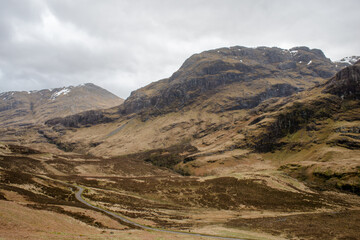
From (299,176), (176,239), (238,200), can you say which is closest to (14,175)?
(176,239)

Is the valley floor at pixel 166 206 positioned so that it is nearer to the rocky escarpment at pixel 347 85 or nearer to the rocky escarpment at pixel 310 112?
the rocky escarpment at pixel 310 112

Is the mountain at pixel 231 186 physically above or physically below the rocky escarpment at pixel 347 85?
below

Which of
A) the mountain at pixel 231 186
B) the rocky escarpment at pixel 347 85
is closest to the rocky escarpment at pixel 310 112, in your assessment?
the rocky escarpment at pixel 347 85

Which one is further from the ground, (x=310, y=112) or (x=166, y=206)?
(x=310, y=112)

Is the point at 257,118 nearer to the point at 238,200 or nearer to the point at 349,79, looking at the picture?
the point at 349,79

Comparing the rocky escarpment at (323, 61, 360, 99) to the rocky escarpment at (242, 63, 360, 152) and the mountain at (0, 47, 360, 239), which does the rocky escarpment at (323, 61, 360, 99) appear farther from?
the mountain at (0, 47, 360, 239)

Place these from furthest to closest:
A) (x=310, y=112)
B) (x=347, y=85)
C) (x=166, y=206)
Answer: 1. (x=347, y=85)
2. (x=310, y=112)
3. (x=166, y=206)

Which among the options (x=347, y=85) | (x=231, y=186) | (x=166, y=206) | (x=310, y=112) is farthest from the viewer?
(x=347, y=85)

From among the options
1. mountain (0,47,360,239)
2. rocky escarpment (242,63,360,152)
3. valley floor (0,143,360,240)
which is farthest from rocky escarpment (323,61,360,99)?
valley floor (0,143,360,240)

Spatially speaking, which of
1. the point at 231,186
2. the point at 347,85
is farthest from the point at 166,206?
the point at 347,85

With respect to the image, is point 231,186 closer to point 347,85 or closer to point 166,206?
point 166,206

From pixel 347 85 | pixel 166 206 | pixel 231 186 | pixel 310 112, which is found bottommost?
pixel 166 206

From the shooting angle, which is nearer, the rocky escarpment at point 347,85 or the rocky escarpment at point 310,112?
the rocky escarpment at point 310,112

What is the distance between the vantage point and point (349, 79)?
586ft
